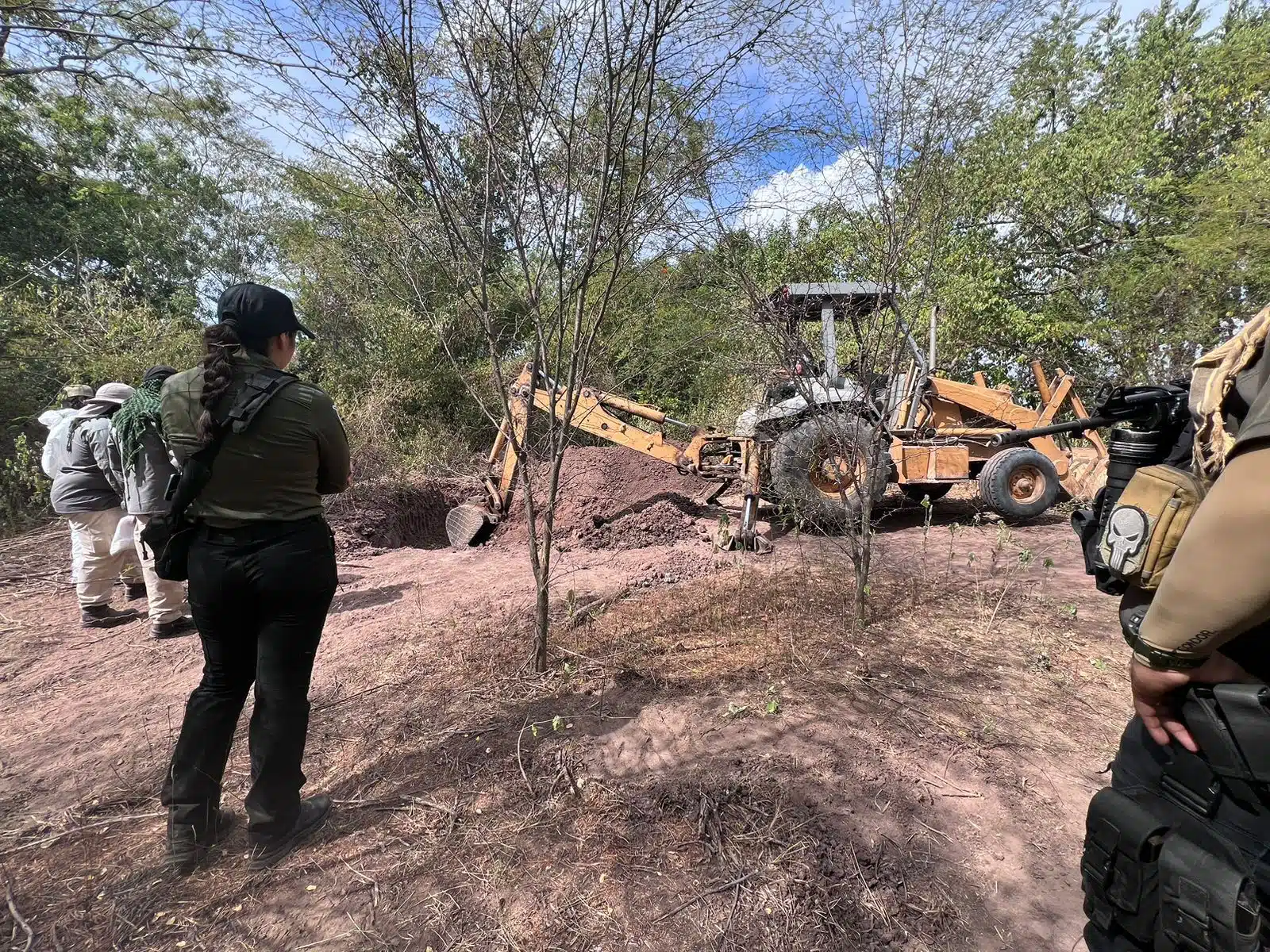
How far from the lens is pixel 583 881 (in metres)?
1.87

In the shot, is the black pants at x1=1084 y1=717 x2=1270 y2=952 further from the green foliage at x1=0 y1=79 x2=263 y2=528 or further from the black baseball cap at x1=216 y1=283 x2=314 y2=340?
the green foliage at x1=0 y1=79 x2=263 y2=528

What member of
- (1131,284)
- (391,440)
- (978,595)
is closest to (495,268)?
(978,595)

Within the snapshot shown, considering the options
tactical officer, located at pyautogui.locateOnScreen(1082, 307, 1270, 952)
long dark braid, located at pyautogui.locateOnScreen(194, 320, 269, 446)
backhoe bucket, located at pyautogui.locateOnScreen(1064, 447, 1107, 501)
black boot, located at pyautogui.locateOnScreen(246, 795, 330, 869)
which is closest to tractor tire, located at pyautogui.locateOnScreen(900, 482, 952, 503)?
backhoe bucket, located at pyautogui.locateOnScreen(1064, 447, 1107, 501)

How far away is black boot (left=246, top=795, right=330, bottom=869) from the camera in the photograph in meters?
1.99

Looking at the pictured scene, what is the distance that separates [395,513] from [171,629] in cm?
382

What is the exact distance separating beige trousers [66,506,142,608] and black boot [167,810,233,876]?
3.57 m

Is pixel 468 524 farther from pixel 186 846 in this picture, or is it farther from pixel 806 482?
pixel 186 846

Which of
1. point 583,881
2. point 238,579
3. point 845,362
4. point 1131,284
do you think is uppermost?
point 1131,284

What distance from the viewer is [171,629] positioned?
14.0 ft

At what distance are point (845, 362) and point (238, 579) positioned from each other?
3671 millimetres

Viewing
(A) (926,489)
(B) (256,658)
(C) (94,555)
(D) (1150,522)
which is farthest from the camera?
(A) (926,489)

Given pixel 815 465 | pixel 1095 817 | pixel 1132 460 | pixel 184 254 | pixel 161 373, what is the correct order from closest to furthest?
pixel 1095 817, pixel 1132 460, pixel 161 373, pixel 815 465, pixel 184 254

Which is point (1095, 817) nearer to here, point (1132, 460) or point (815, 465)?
point (1132, 460)

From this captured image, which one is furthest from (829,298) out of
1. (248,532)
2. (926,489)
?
(248,532)
